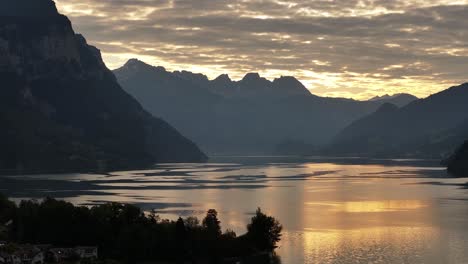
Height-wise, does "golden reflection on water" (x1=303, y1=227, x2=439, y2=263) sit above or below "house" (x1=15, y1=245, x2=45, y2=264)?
below

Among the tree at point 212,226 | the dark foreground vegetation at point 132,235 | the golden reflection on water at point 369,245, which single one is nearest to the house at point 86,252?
the dark foreground vegetation at point 132,235

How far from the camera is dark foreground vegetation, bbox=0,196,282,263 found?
327 ft

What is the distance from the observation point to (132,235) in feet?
328

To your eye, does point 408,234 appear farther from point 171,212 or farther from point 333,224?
point 171,212

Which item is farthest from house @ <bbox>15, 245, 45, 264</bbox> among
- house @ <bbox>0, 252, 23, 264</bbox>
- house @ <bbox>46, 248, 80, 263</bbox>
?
house @ <bbox>46, 248, 80, 263</bbox>

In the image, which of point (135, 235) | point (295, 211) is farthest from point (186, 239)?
Result: point (295, 211)

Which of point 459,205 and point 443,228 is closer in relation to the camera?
point 443,228

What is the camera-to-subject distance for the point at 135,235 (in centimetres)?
10012

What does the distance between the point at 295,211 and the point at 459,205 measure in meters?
41.7

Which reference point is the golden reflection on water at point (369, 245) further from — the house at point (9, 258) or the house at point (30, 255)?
the house at point (9, 258)

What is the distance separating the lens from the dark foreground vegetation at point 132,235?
3925 inches

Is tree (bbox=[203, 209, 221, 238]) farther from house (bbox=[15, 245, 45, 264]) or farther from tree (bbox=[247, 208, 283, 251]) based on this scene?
house (bbox=[15, 245, 45, 264])

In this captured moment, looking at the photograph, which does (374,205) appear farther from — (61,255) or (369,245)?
(61,255)

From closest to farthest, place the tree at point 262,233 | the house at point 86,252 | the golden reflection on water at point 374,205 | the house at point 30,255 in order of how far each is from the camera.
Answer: the house at point 30,255, the house at point 86,252, the tree at point 262,233, the golden reflection on water at point 374,205
